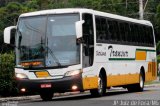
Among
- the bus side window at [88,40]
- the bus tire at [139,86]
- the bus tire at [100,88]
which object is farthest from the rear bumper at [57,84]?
the bus tire at [139,86]

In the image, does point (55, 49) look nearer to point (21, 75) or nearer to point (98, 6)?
point (21, 75)

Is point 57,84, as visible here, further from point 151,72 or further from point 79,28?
point 151,72

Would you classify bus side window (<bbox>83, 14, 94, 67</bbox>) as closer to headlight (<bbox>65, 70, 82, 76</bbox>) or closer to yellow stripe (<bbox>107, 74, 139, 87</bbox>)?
headlight (<bbox>65, 70, 82, 76</bbox>)

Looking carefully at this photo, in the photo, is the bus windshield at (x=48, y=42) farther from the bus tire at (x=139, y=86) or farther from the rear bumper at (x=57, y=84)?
the bus tire at (x=139, y=86)

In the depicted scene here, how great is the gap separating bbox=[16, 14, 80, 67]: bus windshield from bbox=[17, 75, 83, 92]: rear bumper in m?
0.57

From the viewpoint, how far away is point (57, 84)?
21.5m

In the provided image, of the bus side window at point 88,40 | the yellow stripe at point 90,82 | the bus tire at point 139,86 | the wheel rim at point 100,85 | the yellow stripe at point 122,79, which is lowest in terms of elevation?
the bus tire at point 139,86

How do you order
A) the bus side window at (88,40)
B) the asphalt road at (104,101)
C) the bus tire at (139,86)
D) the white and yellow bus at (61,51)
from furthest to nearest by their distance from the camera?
the bus tire at (139,86), the bus side window at (88,40), the white and yellow bus at (61,51), the asphalt road at (104,101)

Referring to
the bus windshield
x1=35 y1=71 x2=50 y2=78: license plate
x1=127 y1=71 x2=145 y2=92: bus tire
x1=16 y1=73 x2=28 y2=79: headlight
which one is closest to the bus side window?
the bus windshield

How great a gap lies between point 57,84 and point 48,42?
169 cm

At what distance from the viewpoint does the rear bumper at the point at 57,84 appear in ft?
70.1

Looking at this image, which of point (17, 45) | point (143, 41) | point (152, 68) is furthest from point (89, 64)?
point (152, 68)

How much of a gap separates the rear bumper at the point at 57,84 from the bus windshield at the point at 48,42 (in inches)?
22.5

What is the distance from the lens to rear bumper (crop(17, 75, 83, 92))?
70.1 ft
